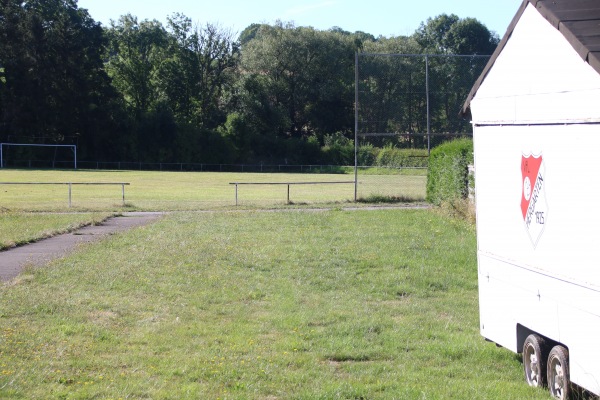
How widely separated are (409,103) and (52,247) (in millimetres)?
16710

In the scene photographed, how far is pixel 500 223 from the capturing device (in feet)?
23.1

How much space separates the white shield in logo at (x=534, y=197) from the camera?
607 centimetres

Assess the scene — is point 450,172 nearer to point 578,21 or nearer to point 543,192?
point 543,192

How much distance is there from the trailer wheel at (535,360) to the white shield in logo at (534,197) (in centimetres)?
81

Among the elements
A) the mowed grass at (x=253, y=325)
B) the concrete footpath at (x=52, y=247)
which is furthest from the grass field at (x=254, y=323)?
the concrete footpath at (x=52, y=247)

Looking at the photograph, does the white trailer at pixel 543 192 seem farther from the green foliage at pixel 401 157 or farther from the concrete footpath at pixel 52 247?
the green foliage at pixel 401 157

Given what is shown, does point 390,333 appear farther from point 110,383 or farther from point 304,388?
point 110,383

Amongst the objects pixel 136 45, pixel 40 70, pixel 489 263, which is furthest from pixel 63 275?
pixel 136 45

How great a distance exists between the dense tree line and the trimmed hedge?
161 ft

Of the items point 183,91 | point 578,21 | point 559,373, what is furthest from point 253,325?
point 183,91

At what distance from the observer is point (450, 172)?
940 inches

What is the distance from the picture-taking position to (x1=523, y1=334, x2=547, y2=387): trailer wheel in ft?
20.6

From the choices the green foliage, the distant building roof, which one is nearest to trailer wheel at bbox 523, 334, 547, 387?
the distant building roof

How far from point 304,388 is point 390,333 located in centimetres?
220
